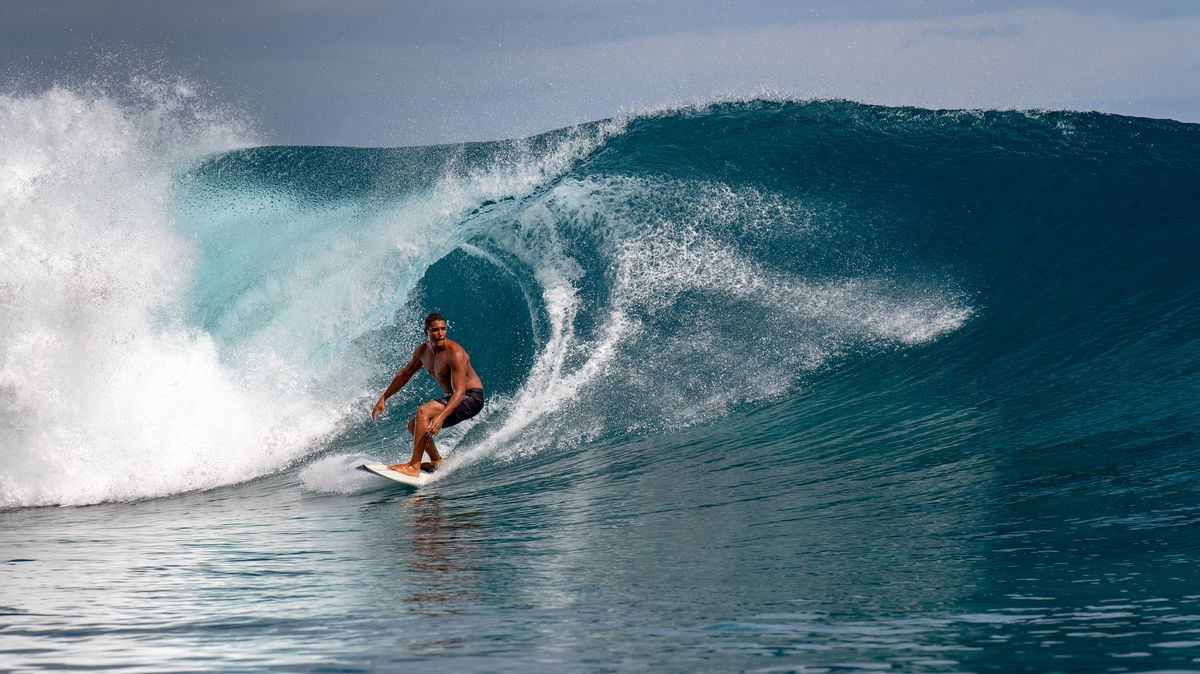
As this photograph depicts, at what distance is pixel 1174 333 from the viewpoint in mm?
8781

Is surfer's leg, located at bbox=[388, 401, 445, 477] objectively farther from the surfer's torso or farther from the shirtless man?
the surfer's torso

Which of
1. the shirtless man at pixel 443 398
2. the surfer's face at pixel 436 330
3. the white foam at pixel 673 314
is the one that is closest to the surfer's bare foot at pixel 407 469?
the shirtless man at pixel 443 398

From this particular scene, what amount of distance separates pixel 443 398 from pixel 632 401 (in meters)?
1.82

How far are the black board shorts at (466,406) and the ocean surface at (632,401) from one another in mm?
432

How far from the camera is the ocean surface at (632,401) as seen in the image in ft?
12.7

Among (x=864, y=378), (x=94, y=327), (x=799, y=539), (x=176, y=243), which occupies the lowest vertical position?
(x=799, y=539)

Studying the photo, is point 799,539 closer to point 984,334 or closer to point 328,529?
point 328,529

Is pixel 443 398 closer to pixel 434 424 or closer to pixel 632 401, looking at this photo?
pixel 434 424

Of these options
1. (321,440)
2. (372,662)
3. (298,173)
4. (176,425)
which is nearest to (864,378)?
(321,440)

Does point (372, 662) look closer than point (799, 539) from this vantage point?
Yes

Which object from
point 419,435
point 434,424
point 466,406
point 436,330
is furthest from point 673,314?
point 419,435

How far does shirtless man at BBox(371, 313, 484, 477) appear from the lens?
7.87m

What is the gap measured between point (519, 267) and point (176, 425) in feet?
12.9

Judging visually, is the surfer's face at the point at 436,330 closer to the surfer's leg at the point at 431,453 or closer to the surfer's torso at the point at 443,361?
the surfer's torso at the point at 443,361
